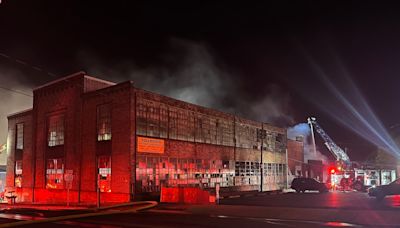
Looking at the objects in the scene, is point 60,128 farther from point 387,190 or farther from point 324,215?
point 387,190

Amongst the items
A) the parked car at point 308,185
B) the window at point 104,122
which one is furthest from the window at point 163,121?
the parked car at point 308,185

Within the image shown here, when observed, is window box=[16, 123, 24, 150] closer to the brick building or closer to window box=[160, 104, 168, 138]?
window box=[160, 104, 168, 138]

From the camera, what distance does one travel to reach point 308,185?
39.6 m

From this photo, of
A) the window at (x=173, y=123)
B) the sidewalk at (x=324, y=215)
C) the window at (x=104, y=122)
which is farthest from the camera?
the window at (x=173, y=123)

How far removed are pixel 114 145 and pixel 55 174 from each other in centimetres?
840

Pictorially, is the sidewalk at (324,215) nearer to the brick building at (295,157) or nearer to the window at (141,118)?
the window at (141,118)

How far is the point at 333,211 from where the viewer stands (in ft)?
64.2

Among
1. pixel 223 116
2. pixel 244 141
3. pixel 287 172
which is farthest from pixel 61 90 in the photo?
pixel 287 172

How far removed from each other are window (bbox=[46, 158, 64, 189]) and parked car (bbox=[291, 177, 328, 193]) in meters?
21.7

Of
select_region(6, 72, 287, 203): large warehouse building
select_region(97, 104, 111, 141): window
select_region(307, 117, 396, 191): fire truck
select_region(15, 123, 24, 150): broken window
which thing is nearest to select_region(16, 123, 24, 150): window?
select_region(15, 123, 24, 150): broken window

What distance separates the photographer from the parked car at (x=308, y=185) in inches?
1548

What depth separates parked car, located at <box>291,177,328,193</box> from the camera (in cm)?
3931

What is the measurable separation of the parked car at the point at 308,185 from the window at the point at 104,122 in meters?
19.5

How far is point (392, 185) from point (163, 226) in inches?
671
